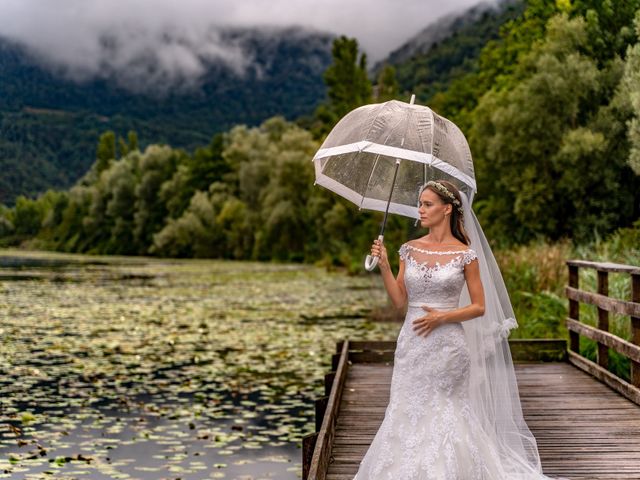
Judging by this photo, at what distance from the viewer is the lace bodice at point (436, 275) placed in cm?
544

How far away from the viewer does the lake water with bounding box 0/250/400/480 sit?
879 cm

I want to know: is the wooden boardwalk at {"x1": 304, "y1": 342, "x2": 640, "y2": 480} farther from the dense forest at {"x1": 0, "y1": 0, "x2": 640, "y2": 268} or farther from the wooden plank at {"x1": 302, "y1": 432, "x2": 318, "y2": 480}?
the dense forest at {"x1": 0, "y1": 0, "x2": 640, "y2": 268}

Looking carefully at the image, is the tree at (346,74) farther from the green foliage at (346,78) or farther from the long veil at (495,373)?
the long veil at (495,373)

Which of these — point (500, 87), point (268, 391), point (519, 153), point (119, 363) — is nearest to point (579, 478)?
point (268, 391)

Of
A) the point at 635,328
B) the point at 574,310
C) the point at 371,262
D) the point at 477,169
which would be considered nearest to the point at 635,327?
the point at 635,328

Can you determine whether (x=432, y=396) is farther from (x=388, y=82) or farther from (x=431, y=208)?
(x=388, y=82)

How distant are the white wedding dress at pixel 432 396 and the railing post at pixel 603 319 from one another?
439 centimetres

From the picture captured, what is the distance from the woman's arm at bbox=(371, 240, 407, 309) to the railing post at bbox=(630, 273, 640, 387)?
3.39m

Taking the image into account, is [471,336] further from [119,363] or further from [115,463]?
[119,363]

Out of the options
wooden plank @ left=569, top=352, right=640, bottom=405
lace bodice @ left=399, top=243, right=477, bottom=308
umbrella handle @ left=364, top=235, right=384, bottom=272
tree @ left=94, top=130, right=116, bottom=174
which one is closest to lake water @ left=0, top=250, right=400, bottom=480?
wooden plank @ left=569, top=352, right=640, bottom=405

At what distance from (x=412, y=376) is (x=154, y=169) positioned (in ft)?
251

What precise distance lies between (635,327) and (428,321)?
3.75 meters

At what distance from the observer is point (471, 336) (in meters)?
5.96

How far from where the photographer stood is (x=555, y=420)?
25.6 ft
